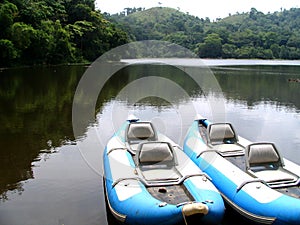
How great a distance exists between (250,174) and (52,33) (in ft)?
153

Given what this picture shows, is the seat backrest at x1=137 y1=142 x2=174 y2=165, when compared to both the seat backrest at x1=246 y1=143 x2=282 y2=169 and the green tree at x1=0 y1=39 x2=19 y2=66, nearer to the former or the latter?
the seat backrest at x1=246 y1=143 x2=282 y2=169

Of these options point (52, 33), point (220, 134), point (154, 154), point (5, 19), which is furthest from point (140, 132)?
point (52, 33)

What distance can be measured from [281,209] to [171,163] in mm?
2970

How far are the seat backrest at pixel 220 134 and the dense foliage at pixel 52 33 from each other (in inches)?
1259

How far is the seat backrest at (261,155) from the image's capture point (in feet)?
29.5

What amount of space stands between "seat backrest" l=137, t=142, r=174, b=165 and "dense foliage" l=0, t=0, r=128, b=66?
33132 millimetres

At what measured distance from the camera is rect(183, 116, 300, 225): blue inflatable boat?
272 inches

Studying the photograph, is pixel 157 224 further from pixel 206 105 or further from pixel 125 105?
pixel 206 105

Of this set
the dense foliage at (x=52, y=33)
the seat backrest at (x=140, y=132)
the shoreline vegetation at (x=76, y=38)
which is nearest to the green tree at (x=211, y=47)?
the shoreline vegetation at (x=76, y=38)

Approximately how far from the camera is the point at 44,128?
15.5 m

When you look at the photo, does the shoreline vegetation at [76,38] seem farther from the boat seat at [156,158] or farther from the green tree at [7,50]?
the boat seat at [156,158]

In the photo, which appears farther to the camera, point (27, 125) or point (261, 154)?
point (27, 125)

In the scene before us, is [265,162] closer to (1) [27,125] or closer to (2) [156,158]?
(2) [156,158]

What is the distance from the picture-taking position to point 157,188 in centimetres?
774
